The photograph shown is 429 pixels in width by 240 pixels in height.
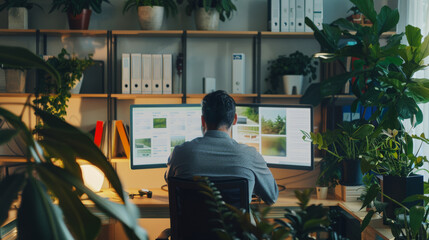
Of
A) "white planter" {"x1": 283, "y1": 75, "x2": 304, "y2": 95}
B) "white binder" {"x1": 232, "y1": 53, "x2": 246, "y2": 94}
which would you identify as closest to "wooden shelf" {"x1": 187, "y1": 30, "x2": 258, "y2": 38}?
"white binder" {"x1": 232, "y1": 53, "x2": 246, "y2": 94}

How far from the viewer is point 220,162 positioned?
2035mm

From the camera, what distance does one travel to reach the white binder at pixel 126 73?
3.14 meters

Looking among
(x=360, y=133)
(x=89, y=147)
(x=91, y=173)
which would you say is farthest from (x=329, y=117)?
(x=89, y=147)

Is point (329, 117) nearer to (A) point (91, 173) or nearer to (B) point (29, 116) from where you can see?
(A) point (91, 173)

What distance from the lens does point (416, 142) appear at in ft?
9.16

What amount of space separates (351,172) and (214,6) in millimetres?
1457

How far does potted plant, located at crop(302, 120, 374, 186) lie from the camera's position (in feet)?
8.63

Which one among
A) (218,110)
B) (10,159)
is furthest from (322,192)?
(10,159)

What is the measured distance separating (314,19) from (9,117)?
298 cm

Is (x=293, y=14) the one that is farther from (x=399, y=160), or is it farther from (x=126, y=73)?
(x=399, y=160)

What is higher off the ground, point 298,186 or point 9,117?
point 9,117

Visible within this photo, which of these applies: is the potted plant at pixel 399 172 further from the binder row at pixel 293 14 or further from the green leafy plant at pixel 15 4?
the green leafy plant at pixel 15 4

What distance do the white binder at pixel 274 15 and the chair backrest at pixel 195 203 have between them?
1.68m

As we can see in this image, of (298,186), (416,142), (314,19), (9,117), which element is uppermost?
(314,19)
